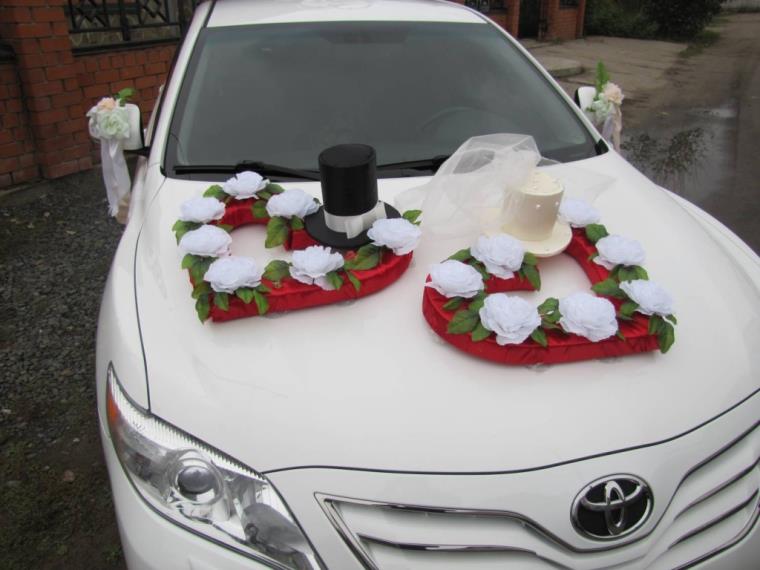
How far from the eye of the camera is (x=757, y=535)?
1.32 m

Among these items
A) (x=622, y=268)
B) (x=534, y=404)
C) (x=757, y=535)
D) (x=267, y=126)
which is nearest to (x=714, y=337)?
(x=622, y=268)

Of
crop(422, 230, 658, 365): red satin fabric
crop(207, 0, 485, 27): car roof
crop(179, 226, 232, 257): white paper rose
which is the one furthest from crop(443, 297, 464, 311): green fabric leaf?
crop(207, 0, 485, 27): car roof

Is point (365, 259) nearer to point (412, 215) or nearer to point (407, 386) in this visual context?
point (412, 215)

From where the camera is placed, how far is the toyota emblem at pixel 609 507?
1146mm

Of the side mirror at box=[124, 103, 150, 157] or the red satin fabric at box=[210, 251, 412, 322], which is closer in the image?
the red satin fabric at box=[210, 251, 412, 322]

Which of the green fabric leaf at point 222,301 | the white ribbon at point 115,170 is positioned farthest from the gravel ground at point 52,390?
A: the green fabric leaf at point 222,301

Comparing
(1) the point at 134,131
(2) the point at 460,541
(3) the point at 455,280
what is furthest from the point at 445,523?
(1) the point at 134,131

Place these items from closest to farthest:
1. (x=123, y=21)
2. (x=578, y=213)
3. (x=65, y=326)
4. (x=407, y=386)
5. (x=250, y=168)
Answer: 1. (x=407, y=386)
2. (x=578, y=213)
3. (x=250, y=168)
4. (x=65, y=326)
5. (x=123, y=21)

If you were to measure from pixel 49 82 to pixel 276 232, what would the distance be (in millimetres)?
4007

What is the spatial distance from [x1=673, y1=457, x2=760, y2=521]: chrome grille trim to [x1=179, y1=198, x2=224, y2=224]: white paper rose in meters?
1.34

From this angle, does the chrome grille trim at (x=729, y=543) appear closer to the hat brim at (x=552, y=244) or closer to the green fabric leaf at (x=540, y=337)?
the green fabric leaf at (x=540, y=337)

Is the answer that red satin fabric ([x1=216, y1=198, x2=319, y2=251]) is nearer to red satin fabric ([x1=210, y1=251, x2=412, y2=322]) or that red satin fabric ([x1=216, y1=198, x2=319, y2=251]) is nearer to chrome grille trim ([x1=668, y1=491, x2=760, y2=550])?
red satin fabric ([x1=210, y1=251, x2=412, y2=322])

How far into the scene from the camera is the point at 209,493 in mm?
1191

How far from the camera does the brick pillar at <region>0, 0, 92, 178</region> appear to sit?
4.39 metres
